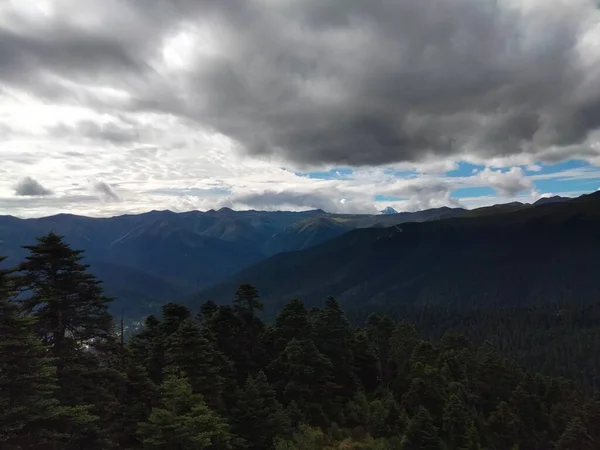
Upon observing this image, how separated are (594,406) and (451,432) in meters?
33.2

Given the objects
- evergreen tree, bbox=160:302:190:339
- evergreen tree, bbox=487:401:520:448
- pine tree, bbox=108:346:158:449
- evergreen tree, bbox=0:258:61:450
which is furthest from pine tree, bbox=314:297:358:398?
evergreen tree, bbox=0:258:61:450

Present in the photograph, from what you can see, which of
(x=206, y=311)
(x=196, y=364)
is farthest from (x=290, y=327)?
(x=196, y=364)

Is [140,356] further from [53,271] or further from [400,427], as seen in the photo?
[400,427]

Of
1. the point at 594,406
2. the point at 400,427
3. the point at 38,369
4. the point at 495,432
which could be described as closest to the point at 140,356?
the point at 38,369

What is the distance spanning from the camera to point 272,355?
186ft

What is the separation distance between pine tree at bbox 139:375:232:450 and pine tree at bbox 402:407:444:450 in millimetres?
19786

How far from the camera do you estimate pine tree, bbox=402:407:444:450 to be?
4281 cm

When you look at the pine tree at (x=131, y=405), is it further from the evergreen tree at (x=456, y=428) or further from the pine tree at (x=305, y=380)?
the evergreen tree at (x=456, y=428)

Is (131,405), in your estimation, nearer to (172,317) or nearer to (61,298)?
(61,298)

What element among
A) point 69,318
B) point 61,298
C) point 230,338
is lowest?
point 230,338

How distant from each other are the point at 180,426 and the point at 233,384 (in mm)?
14544

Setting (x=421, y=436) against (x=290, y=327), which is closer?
(x=421, y=436)

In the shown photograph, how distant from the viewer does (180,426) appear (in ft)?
93.8

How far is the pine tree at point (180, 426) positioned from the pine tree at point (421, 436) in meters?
19.8
